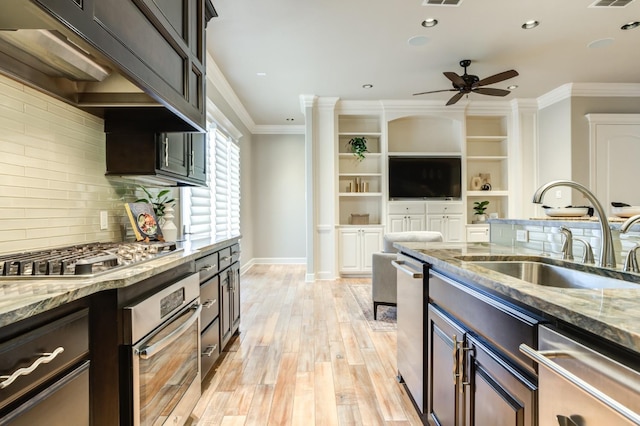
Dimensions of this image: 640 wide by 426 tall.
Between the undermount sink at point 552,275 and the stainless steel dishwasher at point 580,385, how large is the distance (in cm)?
59

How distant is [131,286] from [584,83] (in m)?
6.12

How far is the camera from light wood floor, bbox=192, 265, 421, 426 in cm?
A: 182

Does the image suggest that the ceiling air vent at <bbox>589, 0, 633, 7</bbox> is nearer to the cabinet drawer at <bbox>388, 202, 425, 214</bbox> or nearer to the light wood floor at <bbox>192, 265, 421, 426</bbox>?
the cabinet drawer at <bbox>388, 202, 425, 214</bbox>

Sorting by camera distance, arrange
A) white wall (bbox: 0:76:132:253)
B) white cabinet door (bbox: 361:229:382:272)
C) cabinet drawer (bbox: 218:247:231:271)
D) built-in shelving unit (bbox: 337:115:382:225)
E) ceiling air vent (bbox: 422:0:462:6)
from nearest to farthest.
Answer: white wall (bbox: 0:76:132:253), cabinet drawer (bbox: 218:247:231:271), ceiling air vent (bbox: 422:0:462:6), white cabinet door (bbox: 361:229:382:272), built-in shelving unit (bbox: 337:115:382:225)

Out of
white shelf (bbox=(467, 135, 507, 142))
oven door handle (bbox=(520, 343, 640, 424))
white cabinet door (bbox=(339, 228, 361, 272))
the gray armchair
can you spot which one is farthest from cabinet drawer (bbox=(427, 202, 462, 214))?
oven door handle (bbox=(520, 343, 640, 424))

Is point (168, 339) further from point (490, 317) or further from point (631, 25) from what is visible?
point (631, 25)

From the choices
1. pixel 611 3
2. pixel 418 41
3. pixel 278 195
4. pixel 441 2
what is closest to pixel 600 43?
pixel 611 3

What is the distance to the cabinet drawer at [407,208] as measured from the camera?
5602 millimetres

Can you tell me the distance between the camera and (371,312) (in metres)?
3.64

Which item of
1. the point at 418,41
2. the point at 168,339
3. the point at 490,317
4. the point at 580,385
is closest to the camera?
the point at 580,385

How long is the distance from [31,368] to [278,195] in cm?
629

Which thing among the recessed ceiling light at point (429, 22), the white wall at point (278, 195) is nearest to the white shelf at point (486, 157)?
the recessed ceiling light at point (429, 22)

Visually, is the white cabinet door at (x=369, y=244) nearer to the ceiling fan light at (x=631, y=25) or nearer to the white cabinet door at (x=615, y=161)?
the white cabinet door at (x=615, y=161)

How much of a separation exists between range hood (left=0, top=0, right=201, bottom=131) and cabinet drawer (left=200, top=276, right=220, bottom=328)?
0.99m
